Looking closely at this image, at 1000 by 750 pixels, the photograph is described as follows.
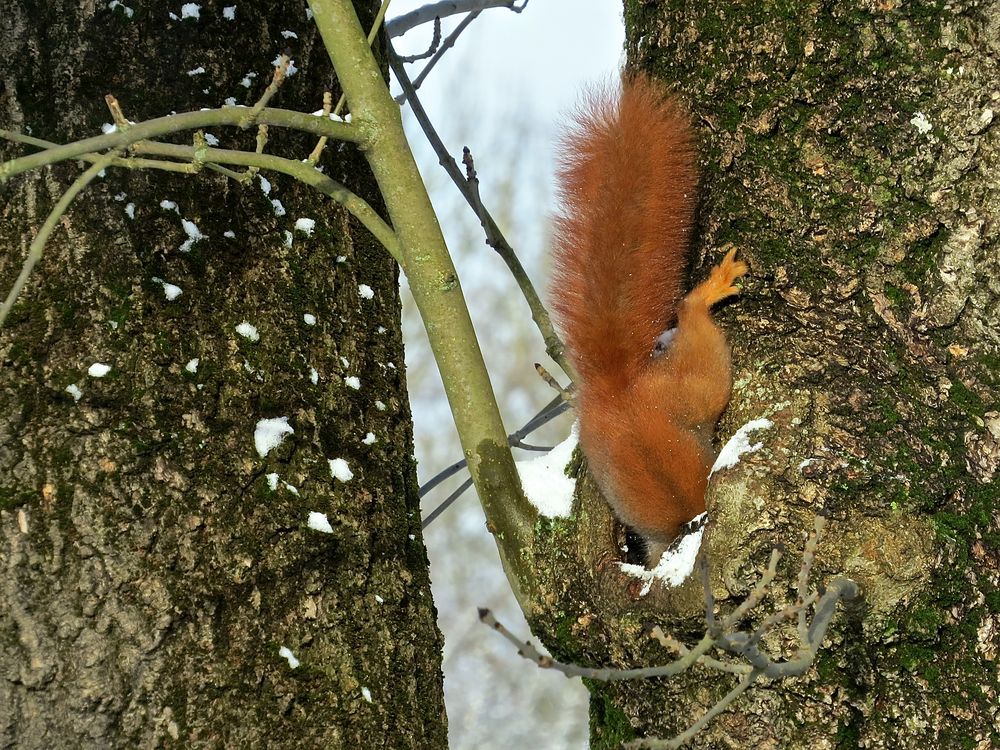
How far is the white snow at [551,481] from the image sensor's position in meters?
1.29

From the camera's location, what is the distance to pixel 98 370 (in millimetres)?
1229

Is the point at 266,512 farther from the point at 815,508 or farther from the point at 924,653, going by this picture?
the point at 924,653

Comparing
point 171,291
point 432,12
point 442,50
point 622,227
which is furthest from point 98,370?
point 432,12

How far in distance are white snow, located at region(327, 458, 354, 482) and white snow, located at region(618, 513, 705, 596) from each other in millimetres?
400

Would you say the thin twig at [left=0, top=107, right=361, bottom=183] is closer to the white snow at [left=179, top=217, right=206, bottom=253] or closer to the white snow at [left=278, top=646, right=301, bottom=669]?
the white snow at [left=179, top=217, right=206, bottom=253]

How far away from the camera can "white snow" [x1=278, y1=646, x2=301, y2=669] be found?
1241 millimetres

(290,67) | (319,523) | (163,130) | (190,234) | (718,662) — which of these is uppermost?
(290,67)

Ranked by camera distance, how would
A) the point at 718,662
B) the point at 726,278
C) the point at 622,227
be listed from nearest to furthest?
the point at 718,662 → the point at 726,278 → the point at 622,227

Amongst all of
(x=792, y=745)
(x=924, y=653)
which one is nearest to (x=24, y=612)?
(x=792, y=745)

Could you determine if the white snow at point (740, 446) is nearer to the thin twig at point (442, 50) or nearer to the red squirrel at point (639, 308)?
the red squirrel at point (639, 308)

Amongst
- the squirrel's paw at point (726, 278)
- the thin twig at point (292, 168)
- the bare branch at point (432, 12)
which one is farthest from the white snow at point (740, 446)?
the bare branch at point (432, 12)

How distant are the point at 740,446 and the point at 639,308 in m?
0.32

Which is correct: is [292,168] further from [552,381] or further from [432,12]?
[432,12]

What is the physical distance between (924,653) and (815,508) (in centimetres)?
19
